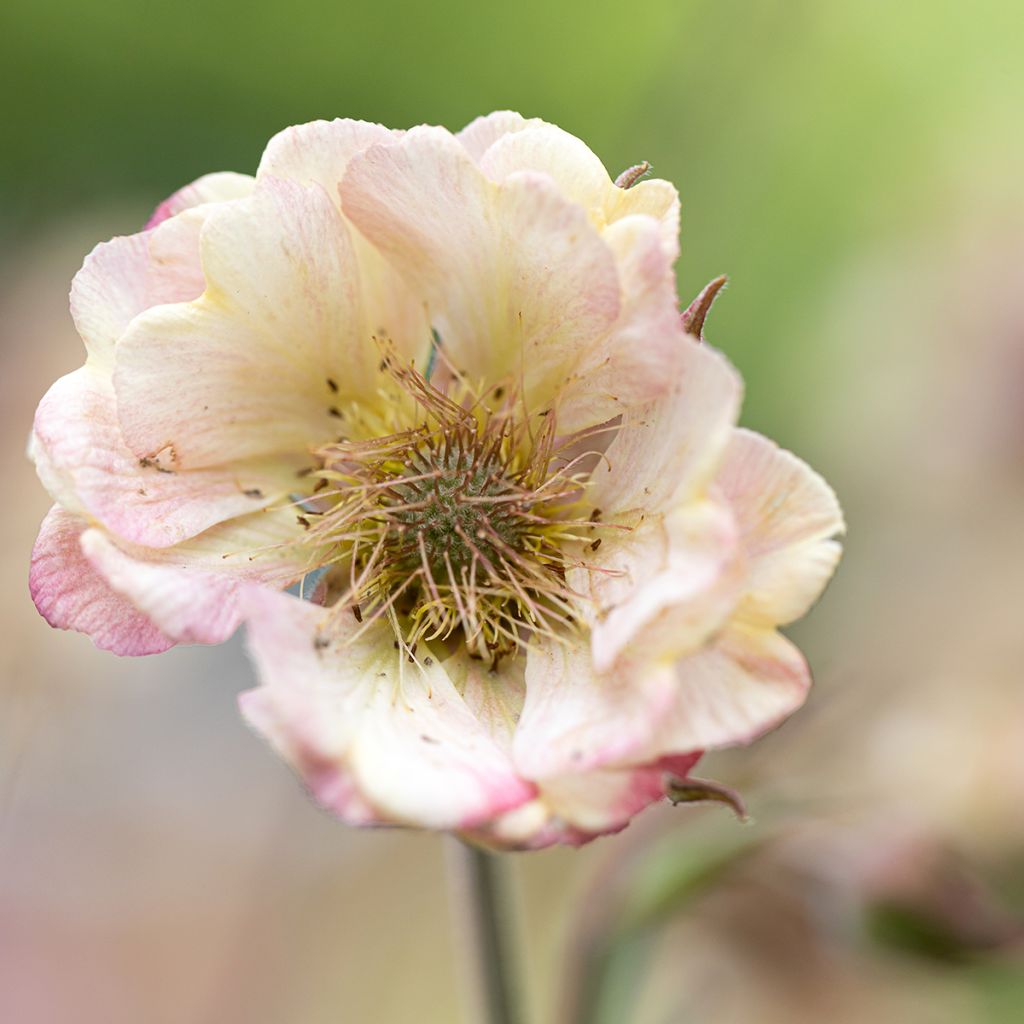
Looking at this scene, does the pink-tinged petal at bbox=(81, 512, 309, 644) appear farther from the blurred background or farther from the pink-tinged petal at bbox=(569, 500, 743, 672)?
the blurred background

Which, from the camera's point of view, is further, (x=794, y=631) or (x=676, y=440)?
(x=794, y=631)

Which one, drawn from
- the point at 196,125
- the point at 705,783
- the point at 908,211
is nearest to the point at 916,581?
the point at 908,211

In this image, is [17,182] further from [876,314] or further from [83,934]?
[876,314]

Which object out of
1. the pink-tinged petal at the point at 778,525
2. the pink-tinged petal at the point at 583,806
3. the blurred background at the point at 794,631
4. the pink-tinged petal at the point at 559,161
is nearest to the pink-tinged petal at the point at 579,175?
the pink-tinged petal at the point at 559,161

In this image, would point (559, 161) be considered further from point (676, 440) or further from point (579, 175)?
point (676, 440)

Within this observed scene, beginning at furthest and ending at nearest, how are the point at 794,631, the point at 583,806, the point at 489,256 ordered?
the point at 794,631, the point at 489,256, the point at 583,806

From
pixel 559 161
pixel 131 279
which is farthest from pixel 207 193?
pixel 559 161

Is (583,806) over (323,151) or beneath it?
beneath
